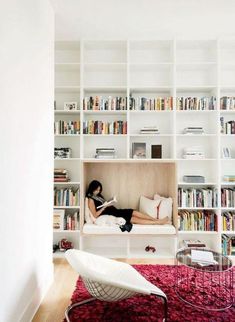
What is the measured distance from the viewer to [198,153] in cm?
373

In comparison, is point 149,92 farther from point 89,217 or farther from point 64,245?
point 64,245

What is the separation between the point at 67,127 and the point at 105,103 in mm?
623

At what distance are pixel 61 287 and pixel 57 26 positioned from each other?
10.00 ft

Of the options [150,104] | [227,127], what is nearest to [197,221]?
[227,127]

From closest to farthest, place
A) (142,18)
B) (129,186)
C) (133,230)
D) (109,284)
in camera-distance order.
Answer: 1. (109,284)
2. (142,18)
3. (133,230)
4. (129,186)

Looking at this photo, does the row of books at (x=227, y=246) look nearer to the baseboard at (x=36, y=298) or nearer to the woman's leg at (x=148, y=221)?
the woman's leg at (x=148, y=221)

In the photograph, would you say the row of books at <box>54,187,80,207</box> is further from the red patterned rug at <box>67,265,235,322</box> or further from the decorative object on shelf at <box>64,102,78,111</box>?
the red patterned rug at <box>67,265,235,322</box>

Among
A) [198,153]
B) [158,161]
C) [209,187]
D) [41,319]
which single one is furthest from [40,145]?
[209,187]

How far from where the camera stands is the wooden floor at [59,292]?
7.52 ft

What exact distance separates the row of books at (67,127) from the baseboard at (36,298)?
177cm

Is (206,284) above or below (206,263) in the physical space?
below

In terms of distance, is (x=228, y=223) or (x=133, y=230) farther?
(x=228, y=223)

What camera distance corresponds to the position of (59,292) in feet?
8.90

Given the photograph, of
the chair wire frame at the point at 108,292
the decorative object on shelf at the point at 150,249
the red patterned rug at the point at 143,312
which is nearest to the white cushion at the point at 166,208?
the decorative object on shelf at the point at 150,249
